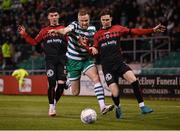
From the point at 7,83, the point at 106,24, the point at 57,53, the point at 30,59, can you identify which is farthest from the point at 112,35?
the point at 30,59

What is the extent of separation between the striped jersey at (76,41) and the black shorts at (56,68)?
32 cm

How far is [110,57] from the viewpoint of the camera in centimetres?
1216

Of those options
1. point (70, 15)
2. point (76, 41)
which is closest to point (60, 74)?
point (76, 41)

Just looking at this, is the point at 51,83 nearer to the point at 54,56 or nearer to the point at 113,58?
the point at 54,56

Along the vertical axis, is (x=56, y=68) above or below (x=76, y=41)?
below

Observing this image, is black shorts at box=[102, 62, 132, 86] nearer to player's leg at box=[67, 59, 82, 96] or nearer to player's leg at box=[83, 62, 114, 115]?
player's leg at box=[83, 62, 114, 115]

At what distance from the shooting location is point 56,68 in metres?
12.8

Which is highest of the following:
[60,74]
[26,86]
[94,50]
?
[94,50]

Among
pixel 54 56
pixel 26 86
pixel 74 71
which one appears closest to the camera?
pixel 54 56

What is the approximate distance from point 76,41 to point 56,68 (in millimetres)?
823

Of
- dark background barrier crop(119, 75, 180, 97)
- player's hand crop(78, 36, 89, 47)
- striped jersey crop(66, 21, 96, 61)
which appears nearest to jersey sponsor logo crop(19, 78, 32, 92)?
dark background barrier crop(119, 75, 180, 97)

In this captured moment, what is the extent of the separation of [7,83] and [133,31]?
15.4 meters

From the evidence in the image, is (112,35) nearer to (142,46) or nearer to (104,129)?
(104,129)

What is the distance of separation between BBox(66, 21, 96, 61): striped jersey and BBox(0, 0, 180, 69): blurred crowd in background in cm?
942
